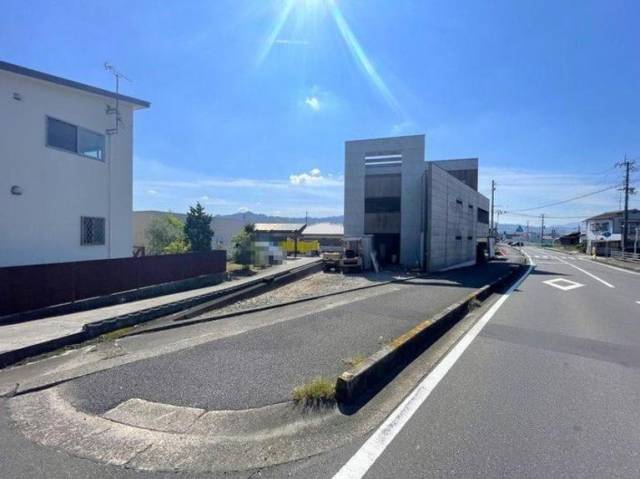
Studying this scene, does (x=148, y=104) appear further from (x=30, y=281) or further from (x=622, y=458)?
(x=622, y=458)

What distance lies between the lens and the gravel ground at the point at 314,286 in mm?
15539

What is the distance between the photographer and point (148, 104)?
14938mm

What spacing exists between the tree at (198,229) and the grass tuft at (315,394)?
2459 cm

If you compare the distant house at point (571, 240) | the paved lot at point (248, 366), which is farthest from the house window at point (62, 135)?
the distant house at point (571, 240)

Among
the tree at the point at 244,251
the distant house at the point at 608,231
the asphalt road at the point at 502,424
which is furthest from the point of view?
the distant house at the point at 608,231

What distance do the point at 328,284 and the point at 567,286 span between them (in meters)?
11.0

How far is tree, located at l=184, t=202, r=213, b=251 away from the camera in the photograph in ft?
89.7

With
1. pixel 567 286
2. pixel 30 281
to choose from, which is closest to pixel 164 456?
pixel 30 281

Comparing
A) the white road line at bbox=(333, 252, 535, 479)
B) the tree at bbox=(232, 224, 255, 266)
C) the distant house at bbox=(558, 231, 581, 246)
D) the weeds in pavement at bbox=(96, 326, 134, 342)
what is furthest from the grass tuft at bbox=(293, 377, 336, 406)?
the distant house at bbox=(558, 231, 581, 246)

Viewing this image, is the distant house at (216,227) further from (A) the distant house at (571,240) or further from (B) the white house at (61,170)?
(A) the distant house at (571,240)

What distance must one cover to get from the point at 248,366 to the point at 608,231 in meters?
70.6

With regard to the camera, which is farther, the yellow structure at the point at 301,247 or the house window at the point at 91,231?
the yellow structure at the point at 301,247

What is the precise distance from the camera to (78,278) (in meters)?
10.6

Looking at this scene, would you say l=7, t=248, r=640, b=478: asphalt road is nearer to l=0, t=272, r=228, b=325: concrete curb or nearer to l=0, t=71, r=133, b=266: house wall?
A: l=0, t=272, r=228, b=325: concrete curb
